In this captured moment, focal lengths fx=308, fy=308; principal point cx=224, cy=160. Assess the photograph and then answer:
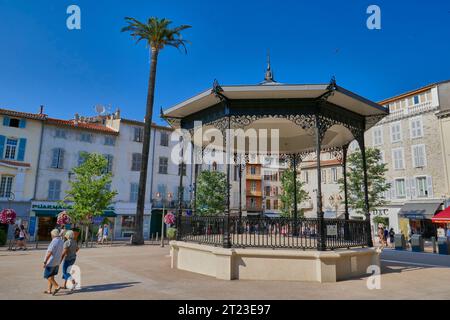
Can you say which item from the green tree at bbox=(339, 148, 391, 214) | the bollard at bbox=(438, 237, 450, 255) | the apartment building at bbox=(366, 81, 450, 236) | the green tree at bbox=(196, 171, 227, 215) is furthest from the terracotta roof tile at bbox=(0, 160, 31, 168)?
the bollard at bbox=(438, 237, 450, 255)

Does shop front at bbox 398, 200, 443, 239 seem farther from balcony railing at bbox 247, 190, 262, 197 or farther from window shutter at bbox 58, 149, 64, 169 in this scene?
window shutter at bbox 58, 149, 64, 169

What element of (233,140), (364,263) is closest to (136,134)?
(233,140)

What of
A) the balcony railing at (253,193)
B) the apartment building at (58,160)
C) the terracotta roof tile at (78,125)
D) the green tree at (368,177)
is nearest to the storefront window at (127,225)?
the apartment building at (58,160)

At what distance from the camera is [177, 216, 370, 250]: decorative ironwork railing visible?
8805mm

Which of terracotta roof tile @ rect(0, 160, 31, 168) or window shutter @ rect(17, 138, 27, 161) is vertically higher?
window shutter @ rect(17, 138, 27, 161)

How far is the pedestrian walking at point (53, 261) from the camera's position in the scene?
22.5 ft

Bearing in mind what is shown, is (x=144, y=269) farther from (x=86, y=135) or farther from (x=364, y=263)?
(x=86, y=135)

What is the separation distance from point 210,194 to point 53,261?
86.9 ft

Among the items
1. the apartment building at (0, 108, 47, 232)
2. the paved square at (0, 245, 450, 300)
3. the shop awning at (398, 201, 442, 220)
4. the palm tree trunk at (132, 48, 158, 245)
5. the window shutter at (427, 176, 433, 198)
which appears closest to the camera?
the paved square at (0, 245, 450, 300)

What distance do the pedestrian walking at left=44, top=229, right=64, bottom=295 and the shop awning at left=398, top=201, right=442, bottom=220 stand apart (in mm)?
31517

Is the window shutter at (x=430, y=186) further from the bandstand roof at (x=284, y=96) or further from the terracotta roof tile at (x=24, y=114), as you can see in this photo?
the terracotta roof tile at (x=24, y=114)

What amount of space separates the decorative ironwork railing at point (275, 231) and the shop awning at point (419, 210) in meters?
24.0

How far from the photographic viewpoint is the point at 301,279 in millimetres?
8336
